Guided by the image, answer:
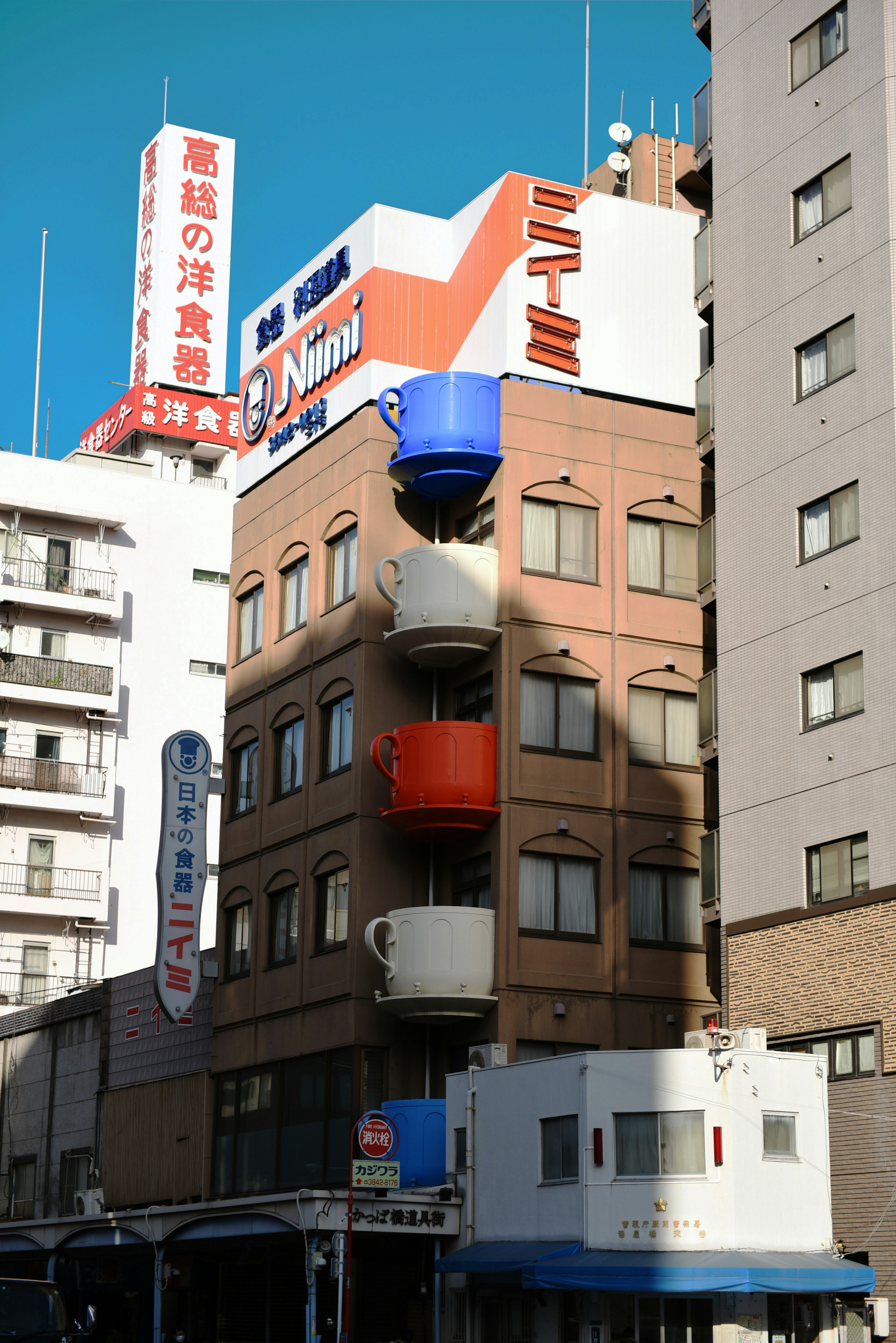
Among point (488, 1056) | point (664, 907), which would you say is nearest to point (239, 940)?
point (664, 907)

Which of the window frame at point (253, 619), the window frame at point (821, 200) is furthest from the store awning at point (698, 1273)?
the window frame at point (253, 619)

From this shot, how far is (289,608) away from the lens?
169 feet

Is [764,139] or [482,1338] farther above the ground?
[764,139]

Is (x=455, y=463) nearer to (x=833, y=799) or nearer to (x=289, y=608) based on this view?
(x=289, y=608)

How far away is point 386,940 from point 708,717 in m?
9.39

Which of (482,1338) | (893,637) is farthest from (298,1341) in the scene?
(893,637)

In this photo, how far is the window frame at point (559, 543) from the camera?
4562 centimetres

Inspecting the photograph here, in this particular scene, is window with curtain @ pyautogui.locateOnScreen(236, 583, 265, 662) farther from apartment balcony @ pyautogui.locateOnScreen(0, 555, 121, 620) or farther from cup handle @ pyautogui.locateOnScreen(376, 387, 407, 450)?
apartment balcony @ pyautogui.locateOnScreen(0, 555, 121, 620)

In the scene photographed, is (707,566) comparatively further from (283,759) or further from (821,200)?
(283,759)

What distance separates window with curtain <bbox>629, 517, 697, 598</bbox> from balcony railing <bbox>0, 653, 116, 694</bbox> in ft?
117

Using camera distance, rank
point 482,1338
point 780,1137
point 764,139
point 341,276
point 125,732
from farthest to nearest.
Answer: point 125,732 → point 341,276 → point 764,139 → point 482,1338 → point 780,1137

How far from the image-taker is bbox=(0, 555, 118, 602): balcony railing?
76812 millimetres

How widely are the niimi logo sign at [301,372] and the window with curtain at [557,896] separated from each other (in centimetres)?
1410

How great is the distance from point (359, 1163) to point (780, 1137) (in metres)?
8.14
